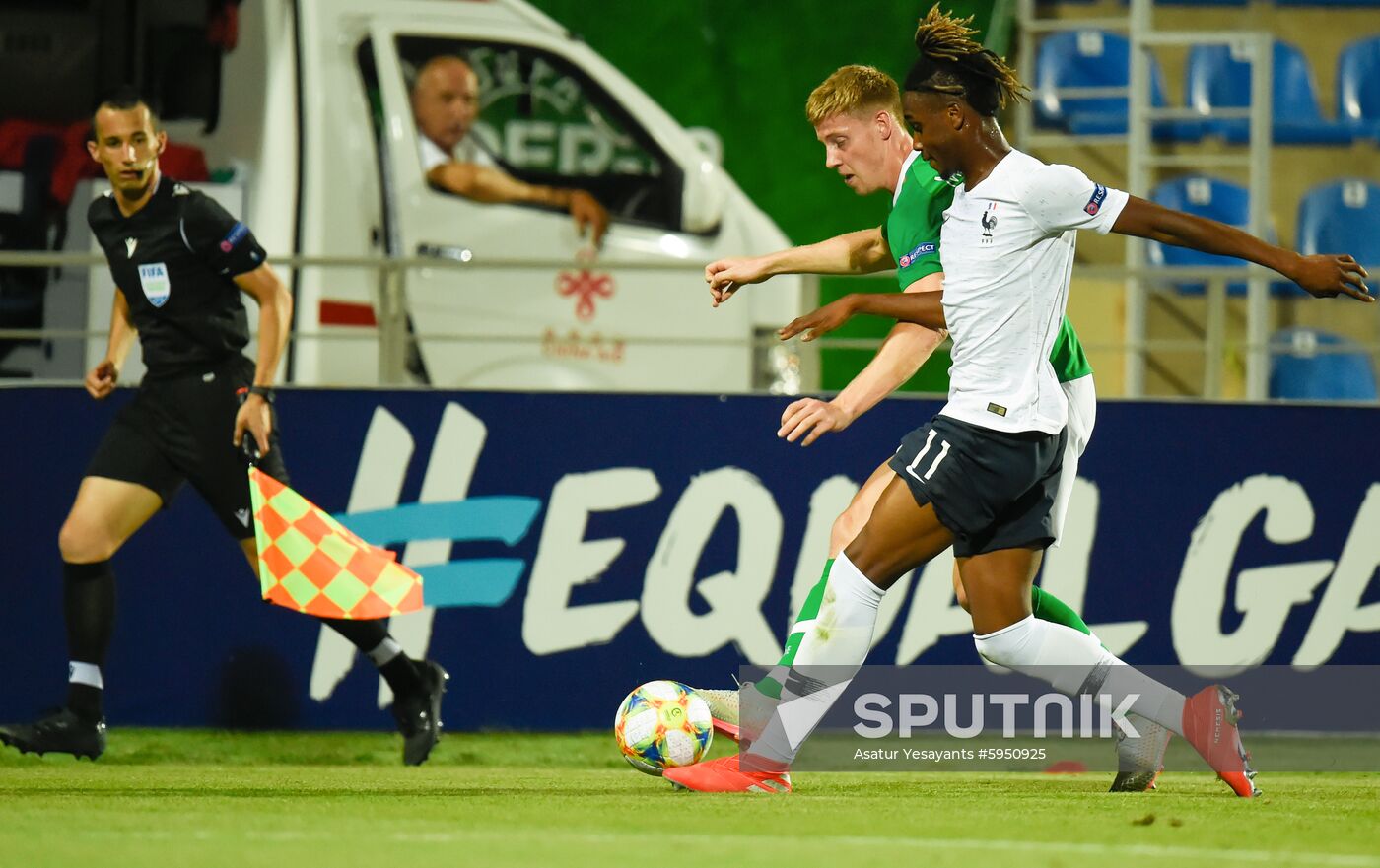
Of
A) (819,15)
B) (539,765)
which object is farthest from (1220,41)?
(539,765)

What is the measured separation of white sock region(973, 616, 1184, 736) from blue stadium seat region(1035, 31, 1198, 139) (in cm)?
851

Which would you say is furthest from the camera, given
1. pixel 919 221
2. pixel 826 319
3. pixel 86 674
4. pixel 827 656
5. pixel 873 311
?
pixel 86 674

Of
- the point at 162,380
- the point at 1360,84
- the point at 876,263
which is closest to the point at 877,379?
the point at 876,263

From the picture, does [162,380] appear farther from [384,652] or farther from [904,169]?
[904,169]

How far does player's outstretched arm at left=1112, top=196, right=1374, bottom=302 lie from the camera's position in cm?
464

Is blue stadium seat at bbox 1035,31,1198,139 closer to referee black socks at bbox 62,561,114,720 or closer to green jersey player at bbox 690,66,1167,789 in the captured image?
green jersey player at bbox 690,66,1167,789

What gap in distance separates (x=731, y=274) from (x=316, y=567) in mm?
2069

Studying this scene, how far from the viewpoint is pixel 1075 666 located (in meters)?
5.17

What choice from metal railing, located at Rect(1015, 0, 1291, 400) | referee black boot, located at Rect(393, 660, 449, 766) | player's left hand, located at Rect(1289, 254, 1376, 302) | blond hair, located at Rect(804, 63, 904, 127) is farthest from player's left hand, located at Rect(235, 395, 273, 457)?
→ metal railing, located at Rect(1015, 0, 1291, 400)

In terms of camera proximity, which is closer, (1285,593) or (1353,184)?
(1285,593)

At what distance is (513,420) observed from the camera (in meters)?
7.60

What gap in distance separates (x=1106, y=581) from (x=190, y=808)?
3.91m

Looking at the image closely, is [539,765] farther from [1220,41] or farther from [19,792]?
[1220,41]

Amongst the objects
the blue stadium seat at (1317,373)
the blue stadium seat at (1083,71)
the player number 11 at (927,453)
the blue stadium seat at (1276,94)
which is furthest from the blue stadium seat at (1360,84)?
the player number 11 at (927,453)
